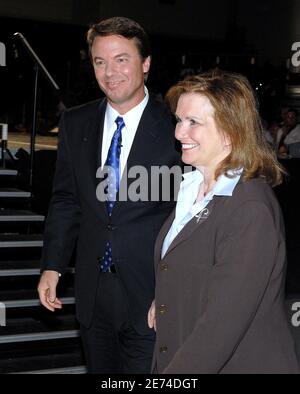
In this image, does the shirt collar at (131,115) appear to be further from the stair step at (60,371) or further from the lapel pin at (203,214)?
the stair step at (60,371)

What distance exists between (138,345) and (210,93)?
1.01 m

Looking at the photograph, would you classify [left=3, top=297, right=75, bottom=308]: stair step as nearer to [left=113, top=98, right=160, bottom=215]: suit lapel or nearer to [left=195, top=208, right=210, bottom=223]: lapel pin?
[left=113, top=98, right=160, bottom=215]: suit lapel

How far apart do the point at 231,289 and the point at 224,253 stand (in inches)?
3.2

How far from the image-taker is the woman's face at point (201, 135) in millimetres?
1658

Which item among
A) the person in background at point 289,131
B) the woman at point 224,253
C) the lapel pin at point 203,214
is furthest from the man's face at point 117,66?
the person in background at point 289,131

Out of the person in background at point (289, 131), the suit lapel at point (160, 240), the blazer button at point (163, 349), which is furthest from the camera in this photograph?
the person in background at point (289, 131)

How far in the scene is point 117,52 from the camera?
2289mm

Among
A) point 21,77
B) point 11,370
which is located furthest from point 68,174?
point 21,77

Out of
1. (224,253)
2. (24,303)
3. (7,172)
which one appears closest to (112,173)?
(224,253)

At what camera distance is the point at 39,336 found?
169 inches

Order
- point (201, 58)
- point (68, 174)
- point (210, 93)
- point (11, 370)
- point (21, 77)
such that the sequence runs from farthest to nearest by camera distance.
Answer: point (201, 58)
point (21, 77)
point (11, 370)
point (68, 174)
point (210, 93)

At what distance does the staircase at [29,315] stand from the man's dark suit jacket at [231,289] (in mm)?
2613

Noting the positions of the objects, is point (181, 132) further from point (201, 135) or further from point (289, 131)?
point (289, 131)
